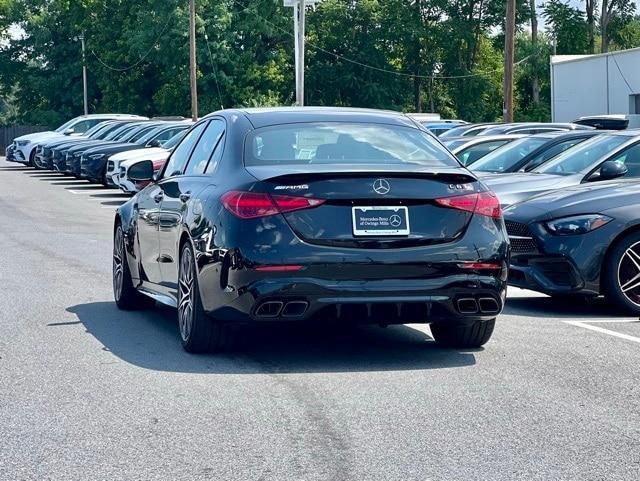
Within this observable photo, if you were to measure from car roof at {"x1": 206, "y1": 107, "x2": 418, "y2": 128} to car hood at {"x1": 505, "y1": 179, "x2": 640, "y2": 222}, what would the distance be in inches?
89.7

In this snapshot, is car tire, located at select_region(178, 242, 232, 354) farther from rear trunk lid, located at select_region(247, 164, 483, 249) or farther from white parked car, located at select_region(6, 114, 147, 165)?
white parked car, located at select_region(6, 114, 147, 165)

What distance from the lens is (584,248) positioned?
10.5m

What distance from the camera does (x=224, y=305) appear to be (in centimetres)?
781

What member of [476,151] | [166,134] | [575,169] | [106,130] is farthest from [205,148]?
[106,130]

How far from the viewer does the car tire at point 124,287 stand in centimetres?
1049

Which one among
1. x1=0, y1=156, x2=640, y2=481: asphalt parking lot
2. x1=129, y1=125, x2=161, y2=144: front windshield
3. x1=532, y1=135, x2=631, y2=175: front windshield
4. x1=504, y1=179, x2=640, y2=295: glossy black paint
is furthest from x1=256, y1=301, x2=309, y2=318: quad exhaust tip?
x1=129, y1=125, x2=161, y2=144: front windshield

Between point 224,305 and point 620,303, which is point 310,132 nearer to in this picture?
point 224,305

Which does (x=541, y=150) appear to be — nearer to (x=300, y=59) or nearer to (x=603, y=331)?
(x=603, y=331)

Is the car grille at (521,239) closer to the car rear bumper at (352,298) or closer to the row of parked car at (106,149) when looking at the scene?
the car rear bumper at (352,298)

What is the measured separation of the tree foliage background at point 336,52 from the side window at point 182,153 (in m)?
58.7

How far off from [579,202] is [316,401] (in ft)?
14.9

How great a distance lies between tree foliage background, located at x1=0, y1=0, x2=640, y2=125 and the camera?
69.7 metres

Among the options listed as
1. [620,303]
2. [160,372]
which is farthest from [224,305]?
[620,303]

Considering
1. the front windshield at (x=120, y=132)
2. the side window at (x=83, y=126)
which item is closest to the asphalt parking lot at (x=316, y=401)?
the front windshield at (x=120, y=132)
